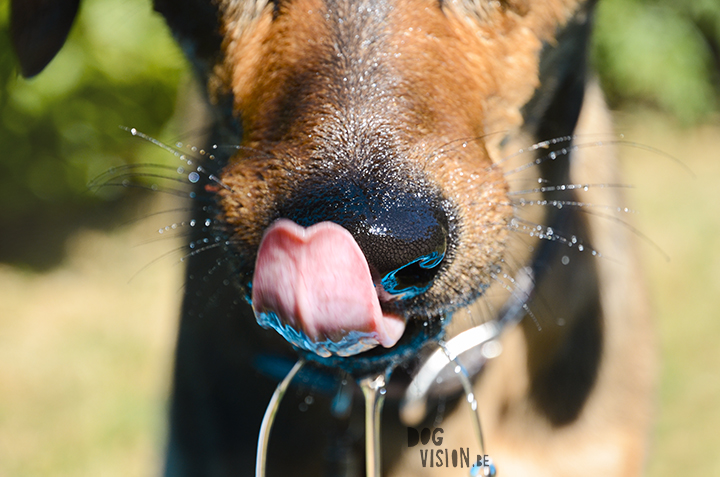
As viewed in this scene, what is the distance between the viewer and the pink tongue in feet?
4.05

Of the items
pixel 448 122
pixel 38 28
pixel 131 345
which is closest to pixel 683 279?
pixel 131 345

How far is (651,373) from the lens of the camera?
8.08 ft

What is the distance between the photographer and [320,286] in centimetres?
124

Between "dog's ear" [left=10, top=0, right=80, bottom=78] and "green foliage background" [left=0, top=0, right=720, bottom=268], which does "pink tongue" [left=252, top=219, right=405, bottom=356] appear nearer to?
"dog's ear" [left=10, top=0, right=80, bottom=78]

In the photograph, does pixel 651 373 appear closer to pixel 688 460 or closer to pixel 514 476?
pixel 514 476

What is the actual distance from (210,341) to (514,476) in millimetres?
1084

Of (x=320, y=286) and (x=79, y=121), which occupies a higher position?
(x=79, y=121)

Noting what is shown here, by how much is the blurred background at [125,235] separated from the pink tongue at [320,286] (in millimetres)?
1859

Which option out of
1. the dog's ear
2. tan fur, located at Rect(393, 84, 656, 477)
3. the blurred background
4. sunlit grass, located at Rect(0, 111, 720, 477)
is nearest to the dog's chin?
tan fur, located at Rect(393, 84, 656, 477)

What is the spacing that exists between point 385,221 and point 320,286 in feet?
0.55

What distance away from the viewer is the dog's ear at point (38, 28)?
7.30ft

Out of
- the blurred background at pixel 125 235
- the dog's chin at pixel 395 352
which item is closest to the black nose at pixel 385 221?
the dog's chin at pixel 395 352

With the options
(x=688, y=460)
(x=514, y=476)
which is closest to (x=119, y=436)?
(x=514, y=476)

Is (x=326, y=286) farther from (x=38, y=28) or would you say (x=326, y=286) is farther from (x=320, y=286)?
(x=38, y=28)
